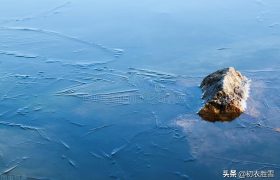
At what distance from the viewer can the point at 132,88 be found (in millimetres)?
7941

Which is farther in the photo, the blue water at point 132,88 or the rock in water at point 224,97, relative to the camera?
the rock in water at point 224,97

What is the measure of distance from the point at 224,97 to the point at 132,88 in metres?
1.77

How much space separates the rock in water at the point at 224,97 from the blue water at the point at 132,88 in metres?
0.16

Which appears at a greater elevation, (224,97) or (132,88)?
(224,97)

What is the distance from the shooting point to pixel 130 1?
13297 mm

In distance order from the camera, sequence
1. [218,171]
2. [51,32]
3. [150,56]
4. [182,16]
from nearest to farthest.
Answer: [218,171], [150,56], [51,32], [182,16]

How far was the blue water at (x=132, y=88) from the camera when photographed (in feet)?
19.6

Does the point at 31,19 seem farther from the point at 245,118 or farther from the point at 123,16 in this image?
the point at 245,118

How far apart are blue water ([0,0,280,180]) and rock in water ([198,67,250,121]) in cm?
16

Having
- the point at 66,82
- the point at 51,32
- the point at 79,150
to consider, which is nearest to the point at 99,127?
the point at 79,150

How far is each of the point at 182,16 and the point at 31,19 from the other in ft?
13.5

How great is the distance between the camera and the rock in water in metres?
6.93

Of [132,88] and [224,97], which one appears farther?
[132,88]

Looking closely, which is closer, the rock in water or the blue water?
the blue water
